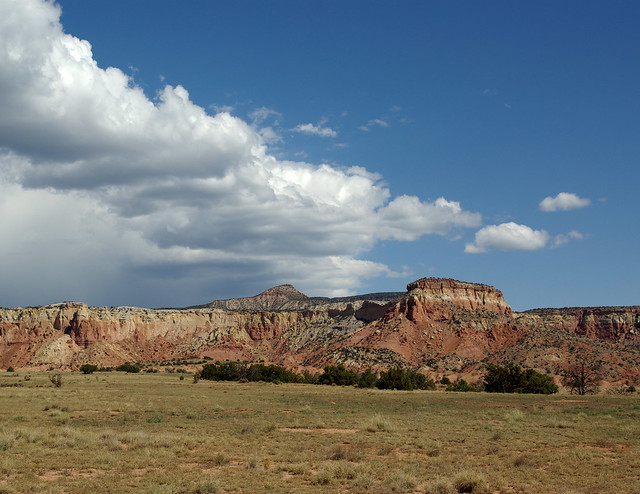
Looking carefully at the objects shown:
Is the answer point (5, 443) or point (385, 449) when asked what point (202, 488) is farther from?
point (5, 443)

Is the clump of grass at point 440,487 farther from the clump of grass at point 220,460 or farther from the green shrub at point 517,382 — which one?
the green shrub at point 517,382

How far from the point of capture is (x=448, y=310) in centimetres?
12838

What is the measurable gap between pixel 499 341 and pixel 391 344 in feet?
79.4

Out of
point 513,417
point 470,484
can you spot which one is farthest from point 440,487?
point 513,417

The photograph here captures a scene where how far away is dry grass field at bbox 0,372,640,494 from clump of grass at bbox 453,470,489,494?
0.03 metres

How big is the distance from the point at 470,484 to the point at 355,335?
115 metres

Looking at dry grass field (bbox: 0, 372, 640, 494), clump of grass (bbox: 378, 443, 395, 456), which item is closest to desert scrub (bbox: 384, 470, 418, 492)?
dry grass field (bbox: 0, 372, 640, 494)

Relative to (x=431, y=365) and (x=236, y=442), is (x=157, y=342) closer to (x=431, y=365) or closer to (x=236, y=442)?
(x=431, y=365)

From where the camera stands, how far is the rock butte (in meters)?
106

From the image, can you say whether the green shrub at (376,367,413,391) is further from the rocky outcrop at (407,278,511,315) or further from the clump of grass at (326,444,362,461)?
the rocky outcrop at (407,278,511,315)

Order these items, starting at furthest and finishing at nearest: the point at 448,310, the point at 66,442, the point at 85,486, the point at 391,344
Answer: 1. the point at 448,310
2. the point at 391,344
3. the point at 66,442
4. the point at 85,486

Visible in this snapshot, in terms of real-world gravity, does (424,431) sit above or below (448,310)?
below

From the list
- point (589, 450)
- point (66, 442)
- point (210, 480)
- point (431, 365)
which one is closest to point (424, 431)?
point (589, 450)

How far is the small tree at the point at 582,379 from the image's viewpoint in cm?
6699
